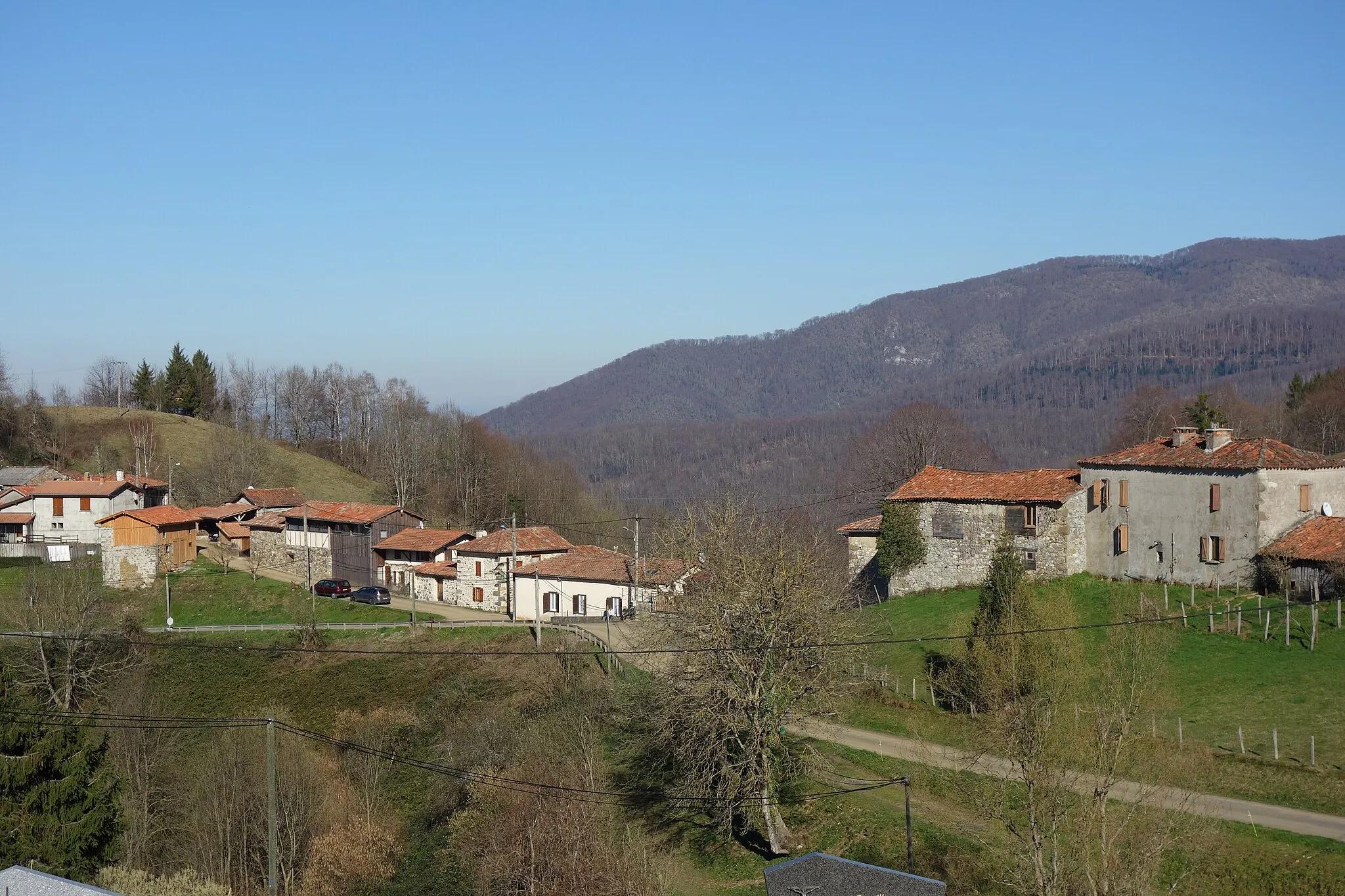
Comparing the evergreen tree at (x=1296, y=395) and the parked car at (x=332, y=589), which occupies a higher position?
the evergreen tree at (x=1296, y=395)

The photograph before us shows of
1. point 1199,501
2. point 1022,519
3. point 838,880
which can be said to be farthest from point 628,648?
point 838,880

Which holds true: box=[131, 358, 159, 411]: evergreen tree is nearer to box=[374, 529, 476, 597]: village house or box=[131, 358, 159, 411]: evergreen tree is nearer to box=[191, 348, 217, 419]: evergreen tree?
box=[191, 348, 217, 419]: evergreen tree

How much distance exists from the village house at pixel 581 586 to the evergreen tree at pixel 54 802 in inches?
891

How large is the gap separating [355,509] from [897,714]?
42674 millimetres

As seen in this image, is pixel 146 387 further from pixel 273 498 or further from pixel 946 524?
pixel 946 524

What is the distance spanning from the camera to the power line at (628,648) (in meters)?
26.4

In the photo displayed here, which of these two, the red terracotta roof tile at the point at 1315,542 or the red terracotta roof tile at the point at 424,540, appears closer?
the red terracotta roof tile at the point at 1315,542

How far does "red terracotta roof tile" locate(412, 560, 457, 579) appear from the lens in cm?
5894

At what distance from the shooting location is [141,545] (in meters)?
63.5

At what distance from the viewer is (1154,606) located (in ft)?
114

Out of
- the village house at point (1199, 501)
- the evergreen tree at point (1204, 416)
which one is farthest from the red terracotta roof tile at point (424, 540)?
the evergreen tree at point (1204, 416)

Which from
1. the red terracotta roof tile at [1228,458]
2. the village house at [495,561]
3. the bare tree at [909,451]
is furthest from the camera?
the bare tree at [909,451]

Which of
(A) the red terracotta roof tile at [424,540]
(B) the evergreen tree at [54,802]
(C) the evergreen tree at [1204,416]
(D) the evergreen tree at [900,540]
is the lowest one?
(B) the evergreen tree at [54,802]

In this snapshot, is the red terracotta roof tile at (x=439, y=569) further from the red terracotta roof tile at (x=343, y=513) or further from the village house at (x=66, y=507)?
the village house at (x=66, y=507)
